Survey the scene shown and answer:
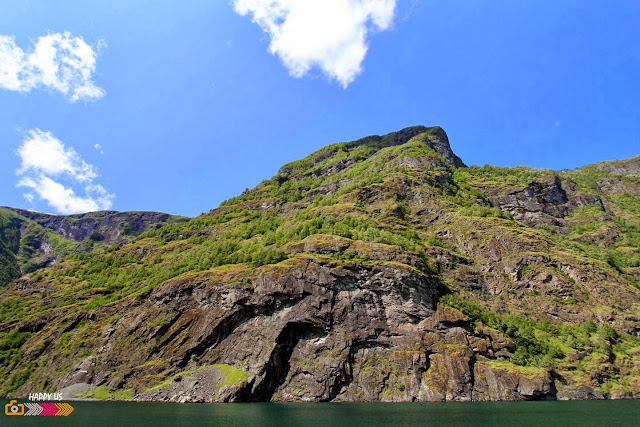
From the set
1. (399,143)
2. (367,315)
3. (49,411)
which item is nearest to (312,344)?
(367,315)

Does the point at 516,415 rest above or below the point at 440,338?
below

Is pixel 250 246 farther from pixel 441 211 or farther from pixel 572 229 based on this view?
pixel 572 229

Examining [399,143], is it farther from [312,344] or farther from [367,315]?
[312,344]

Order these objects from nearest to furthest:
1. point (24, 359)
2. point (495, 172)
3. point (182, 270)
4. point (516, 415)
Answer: point (516, 415), point (24, 359), point (182, 270), point (495, 172)

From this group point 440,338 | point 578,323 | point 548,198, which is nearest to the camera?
point 440,338

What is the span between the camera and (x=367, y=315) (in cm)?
7106

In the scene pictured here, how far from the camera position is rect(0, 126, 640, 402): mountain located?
209ft

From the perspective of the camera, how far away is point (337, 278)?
74.8 metres

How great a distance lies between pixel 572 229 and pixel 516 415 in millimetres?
92422

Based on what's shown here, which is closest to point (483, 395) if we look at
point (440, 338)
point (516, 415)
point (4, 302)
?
point (440, 338)

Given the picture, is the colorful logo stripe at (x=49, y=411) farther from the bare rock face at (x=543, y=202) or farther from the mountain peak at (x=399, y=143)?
the mountain peak at (x=399, y=143)

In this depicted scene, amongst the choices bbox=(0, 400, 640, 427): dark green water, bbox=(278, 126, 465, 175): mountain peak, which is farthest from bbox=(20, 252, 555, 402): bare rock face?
bbox=(278, 126, 465, 175): mountain peak

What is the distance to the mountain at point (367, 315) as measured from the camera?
209 ft

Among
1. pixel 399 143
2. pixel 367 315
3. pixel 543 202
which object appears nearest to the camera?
pixel 367 315
